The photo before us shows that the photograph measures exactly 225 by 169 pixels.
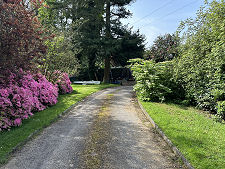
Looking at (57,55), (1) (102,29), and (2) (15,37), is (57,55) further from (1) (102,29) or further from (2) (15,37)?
(1) (102,29)

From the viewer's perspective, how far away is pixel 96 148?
14.0 ft

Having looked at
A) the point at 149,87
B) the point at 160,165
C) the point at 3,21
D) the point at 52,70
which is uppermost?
the point at 3,21

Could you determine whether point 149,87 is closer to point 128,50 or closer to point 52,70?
point 52,70

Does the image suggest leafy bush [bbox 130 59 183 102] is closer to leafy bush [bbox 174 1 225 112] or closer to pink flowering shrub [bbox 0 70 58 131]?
leafy bush [bbox 174 1 225 112]

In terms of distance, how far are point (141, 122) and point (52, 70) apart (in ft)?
26.6

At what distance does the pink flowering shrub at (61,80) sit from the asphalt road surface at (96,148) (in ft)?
22.5

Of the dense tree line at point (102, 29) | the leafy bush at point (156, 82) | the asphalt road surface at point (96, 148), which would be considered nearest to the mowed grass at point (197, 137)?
the asphalt road surface at point (96, 148)

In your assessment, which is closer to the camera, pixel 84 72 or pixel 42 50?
pixel 42 50

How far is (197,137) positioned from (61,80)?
1101 centimetres

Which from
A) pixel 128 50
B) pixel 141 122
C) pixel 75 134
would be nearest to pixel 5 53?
pixel 75 134

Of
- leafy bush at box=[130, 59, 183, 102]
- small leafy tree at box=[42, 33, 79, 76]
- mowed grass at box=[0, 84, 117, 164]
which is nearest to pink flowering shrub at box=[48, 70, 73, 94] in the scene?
small leafy tree at box=[42, 33, 79, 76]

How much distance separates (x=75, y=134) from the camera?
532 centimetres

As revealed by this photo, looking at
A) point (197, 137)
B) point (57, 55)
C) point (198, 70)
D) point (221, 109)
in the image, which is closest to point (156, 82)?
point (198, 70)

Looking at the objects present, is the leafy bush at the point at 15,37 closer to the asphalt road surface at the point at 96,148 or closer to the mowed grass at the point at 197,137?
the asphalt road surface at the point at 96,148
